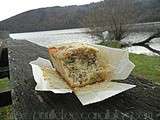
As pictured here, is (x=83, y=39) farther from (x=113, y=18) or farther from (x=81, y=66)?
(x=81, y=66)

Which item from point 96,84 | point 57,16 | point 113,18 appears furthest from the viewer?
point 57,16

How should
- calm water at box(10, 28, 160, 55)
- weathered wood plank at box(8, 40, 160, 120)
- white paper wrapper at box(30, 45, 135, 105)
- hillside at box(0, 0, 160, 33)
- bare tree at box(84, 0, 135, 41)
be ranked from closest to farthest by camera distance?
weathered wood plank at box(8, 40, 160, 120), white paper wrapper at box(30, 45, 135, 105), calm water at box(10, 28, 160, 55), bare tree at box(84, 0, 135, 41), hillside at box(0, 0, 160, 33)

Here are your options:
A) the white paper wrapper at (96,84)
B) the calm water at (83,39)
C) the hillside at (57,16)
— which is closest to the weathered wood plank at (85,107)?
the white paper wrapper at (96,84)

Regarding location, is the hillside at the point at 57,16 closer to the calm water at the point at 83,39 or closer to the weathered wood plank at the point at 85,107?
the calm water at the point at 83,39

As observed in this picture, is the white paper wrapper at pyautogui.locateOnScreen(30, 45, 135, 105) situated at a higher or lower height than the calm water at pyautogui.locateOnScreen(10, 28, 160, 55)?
higher

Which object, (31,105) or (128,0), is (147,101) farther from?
(128,0)

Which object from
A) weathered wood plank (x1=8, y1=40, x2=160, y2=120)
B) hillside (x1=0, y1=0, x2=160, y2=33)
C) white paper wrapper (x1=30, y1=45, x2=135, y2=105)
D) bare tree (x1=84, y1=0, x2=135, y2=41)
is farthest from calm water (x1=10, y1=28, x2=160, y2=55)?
hillside (x1=0, y1=0, x2=160, y2=33)

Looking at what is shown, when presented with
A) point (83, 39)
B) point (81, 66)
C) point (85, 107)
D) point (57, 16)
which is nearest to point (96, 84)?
point (81, 66)

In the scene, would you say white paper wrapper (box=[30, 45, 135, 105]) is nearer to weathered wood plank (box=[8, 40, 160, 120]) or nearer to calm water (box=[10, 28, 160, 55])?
weathered wood plank (box=[8, 40, 160, 120])

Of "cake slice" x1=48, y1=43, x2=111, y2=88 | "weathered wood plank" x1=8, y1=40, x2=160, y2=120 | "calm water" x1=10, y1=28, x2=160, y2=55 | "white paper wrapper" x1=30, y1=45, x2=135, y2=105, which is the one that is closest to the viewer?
"weathered wood plank" x1=8, y1=40, x2=160, y2=120
